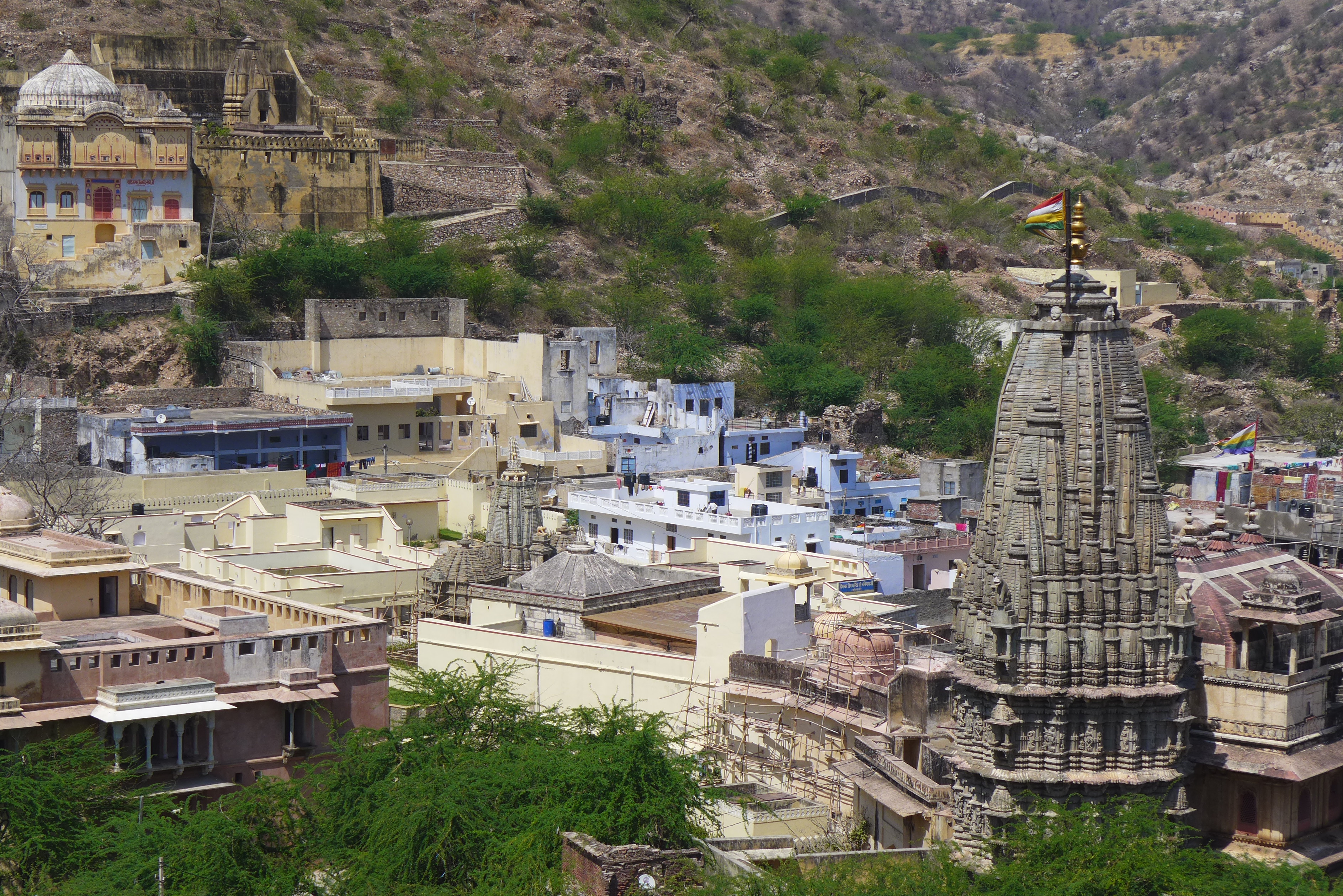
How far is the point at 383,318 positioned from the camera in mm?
64375

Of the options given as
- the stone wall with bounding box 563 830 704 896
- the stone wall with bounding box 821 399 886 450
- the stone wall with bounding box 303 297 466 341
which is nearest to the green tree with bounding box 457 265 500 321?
the stone wall with bounding box 303 297 466 341

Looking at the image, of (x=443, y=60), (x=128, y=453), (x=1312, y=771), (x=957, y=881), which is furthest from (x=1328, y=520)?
(x=443, y=60)

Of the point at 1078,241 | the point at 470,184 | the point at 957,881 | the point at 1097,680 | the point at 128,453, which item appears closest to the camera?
the point at 957,881

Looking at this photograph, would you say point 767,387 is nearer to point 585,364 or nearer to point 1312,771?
point 585,364

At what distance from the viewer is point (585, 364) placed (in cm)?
6234

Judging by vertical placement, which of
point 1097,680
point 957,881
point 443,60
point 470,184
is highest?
point 443,60

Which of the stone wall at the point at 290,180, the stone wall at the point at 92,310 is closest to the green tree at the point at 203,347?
the stone wall at the point at 92,310

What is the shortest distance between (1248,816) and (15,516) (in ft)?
67.0

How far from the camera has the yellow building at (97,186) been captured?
62.2 metres

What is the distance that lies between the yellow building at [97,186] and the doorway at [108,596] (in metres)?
28.6

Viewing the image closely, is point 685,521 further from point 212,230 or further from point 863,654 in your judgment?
point 212,230

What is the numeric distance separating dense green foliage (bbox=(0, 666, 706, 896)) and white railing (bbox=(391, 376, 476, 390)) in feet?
98.5

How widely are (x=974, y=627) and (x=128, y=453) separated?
99.8 feet

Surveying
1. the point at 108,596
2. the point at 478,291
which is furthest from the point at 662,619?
the point at 478,291
